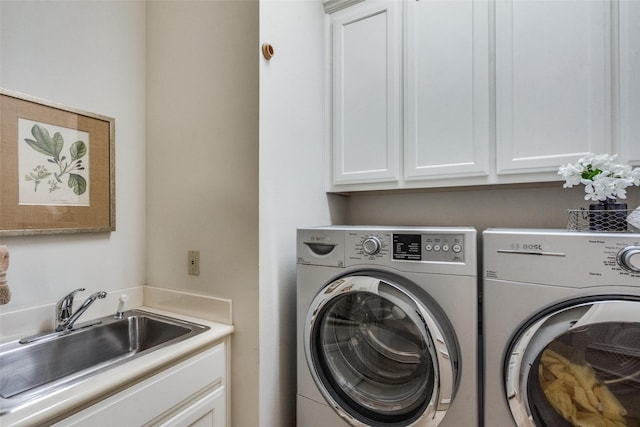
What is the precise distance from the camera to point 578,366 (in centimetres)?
96

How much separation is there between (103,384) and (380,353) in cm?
94

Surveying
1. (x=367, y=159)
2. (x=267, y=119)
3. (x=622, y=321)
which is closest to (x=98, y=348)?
(x=267, y=119)

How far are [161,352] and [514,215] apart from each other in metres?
1.71

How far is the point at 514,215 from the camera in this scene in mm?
1627

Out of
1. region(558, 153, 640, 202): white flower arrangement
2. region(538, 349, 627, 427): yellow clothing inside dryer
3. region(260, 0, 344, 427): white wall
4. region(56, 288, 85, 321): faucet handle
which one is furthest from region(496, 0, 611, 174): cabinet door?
region(56, 288, 85, 321): faucet handle

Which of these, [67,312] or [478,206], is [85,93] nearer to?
[67,312]

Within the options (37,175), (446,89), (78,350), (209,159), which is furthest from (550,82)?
(78,350)

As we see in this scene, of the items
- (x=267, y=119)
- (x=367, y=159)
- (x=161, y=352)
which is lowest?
(x=161, y=352)

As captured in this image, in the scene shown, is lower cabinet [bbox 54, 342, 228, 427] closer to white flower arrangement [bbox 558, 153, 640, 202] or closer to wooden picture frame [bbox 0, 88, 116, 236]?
wooden picture frame [bbox 0, 88, 116, 236]

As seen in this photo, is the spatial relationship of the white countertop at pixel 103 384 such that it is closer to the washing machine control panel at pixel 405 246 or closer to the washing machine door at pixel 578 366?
the washing machine control panel at pixel 405 246

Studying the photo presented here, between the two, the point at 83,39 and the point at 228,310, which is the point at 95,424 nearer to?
the point at 228,310

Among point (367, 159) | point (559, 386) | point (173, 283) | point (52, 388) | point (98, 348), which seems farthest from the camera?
point (367, 159)

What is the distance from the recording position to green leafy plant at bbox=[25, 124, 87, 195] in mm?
1265

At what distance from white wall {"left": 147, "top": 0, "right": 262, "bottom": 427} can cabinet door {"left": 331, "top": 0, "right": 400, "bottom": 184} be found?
2.00ft
